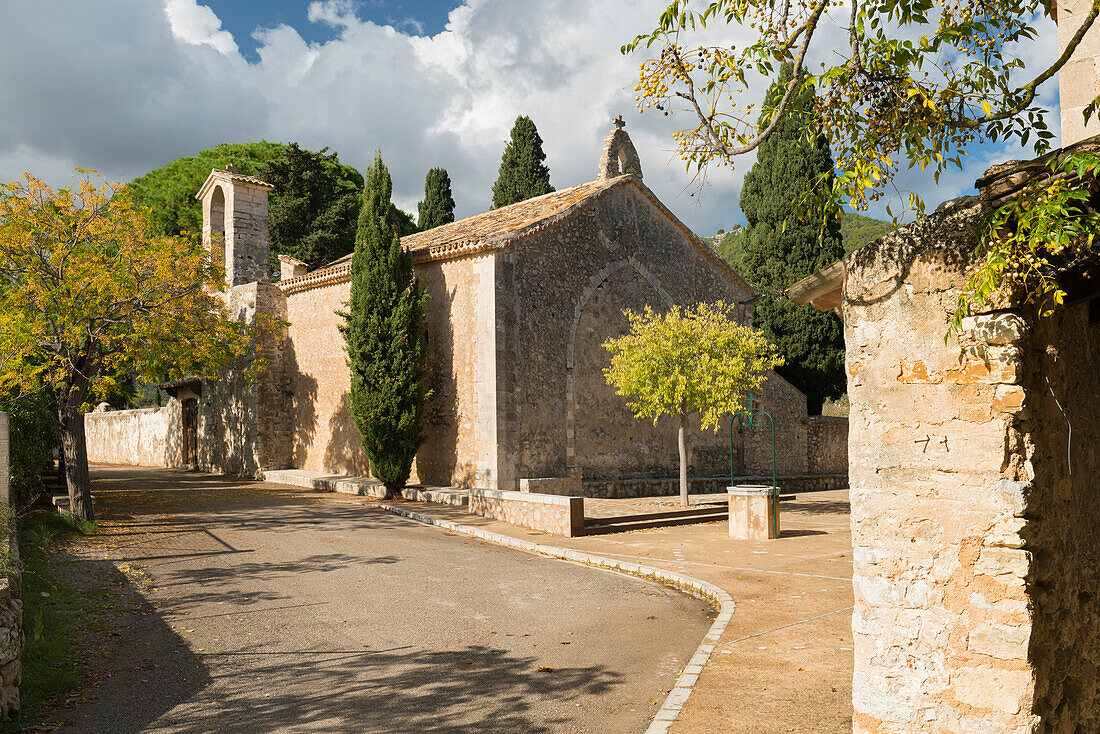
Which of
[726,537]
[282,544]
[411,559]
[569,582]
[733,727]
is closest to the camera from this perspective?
[733,727]

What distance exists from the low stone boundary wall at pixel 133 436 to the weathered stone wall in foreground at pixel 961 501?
29750mm

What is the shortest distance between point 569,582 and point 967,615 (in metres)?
6.22

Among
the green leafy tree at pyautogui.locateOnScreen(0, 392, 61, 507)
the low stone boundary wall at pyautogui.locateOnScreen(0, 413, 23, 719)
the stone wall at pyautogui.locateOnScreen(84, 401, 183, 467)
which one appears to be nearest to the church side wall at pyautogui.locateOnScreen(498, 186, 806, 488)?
the green leafy tree at pyautogui.locateOnScreen(0, 392, 61, 507)

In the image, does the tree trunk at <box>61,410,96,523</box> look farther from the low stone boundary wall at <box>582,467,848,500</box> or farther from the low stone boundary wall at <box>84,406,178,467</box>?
the low stone boundary wall at <box>84,406,178,467</box>

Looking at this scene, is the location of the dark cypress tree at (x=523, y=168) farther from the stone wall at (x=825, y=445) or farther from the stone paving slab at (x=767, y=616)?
the stone paving slab at (x=767, y=616)

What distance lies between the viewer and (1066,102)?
20.3ft

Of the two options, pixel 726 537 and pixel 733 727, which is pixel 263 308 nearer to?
pixel 726 537

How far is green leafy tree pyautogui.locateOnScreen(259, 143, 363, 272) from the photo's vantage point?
3584cm

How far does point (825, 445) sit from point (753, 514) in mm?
15147

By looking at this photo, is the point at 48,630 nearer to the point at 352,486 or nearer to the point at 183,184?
the point at 352,486

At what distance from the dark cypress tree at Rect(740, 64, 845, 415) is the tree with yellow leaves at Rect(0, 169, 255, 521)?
19.5 m

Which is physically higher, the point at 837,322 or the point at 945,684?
the point at 837,322

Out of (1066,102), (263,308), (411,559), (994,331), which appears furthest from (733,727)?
(263,308)

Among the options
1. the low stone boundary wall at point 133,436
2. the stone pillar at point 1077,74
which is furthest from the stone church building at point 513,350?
the stone pillar at point 1077,74
